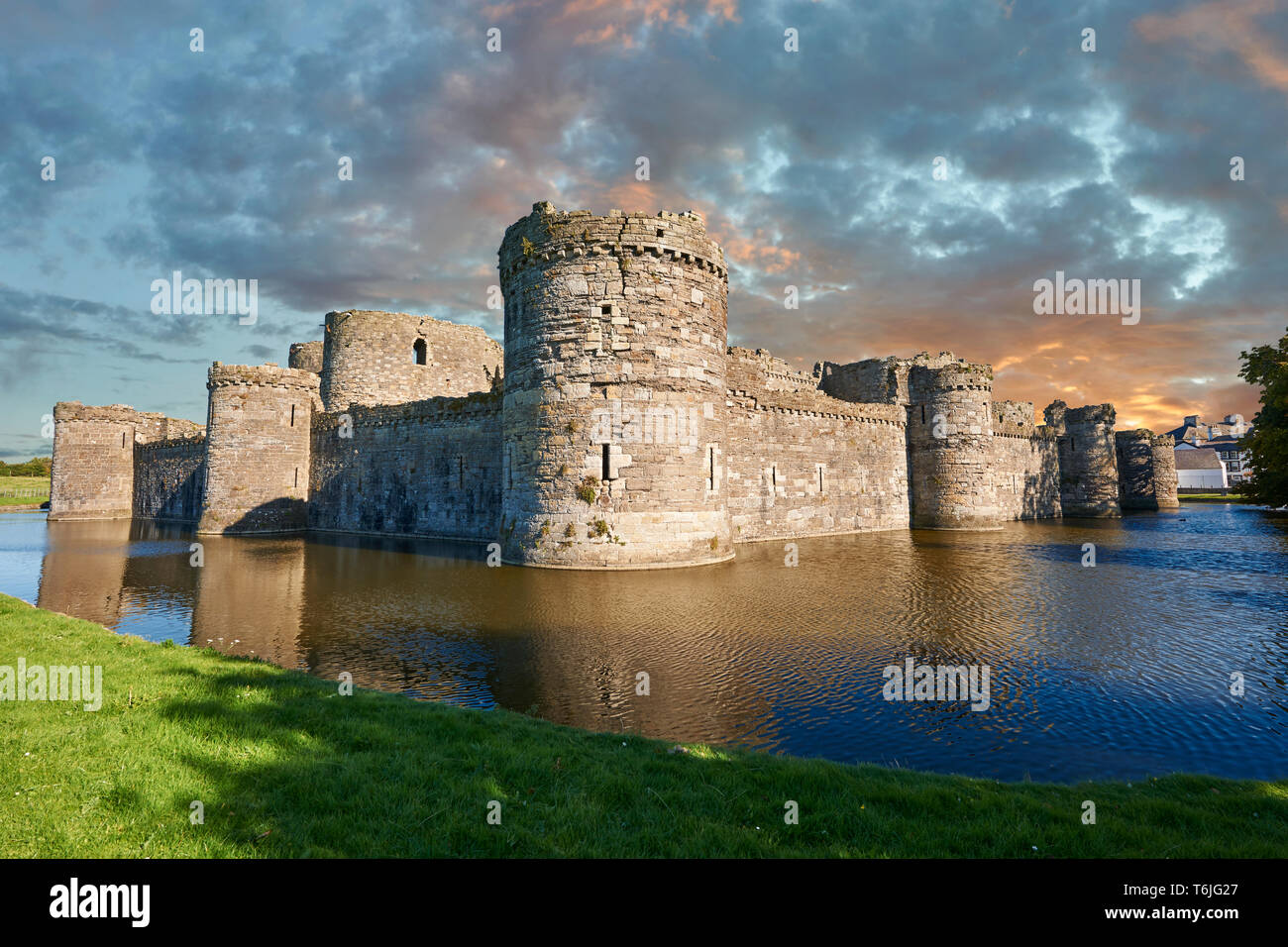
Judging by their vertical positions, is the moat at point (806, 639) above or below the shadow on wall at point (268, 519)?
below

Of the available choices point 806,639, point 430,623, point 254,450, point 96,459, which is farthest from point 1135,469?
point 96,459

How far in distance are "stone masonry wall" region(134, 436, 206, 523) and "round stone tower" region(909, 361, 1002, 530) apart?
38358 mm

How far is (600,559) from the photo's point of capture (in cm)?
1500

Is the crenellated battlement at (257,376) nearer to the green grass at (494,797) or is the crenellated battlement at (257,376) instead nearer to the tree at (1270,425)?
the green grass at (494,797)

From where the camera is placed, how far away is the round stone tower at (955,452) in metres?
27.9

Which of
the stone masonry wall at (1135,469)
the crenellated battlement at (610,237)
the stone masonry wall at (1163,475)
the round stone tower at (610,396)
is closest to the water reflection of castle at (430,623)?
the round stone tower at (610,396)

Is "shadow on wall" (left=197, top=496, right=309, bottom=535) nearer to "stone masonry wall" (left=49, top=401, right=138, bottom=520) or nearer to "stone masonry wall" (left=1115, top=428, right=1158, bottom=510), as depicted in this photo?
"stone masonry wall" (left=49, top=401, right=138, bottom=520)

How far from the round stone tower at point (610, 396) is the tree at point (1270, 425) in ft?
71.0

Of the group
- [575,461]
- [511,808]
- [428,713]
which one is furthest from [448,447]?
[511,808]

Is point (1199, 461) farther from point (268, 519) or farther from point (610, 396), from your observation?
point (268, 519)

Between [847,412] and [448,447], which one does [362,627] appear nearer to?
[448,447]

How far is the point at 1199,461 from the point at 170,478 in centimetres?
10855
